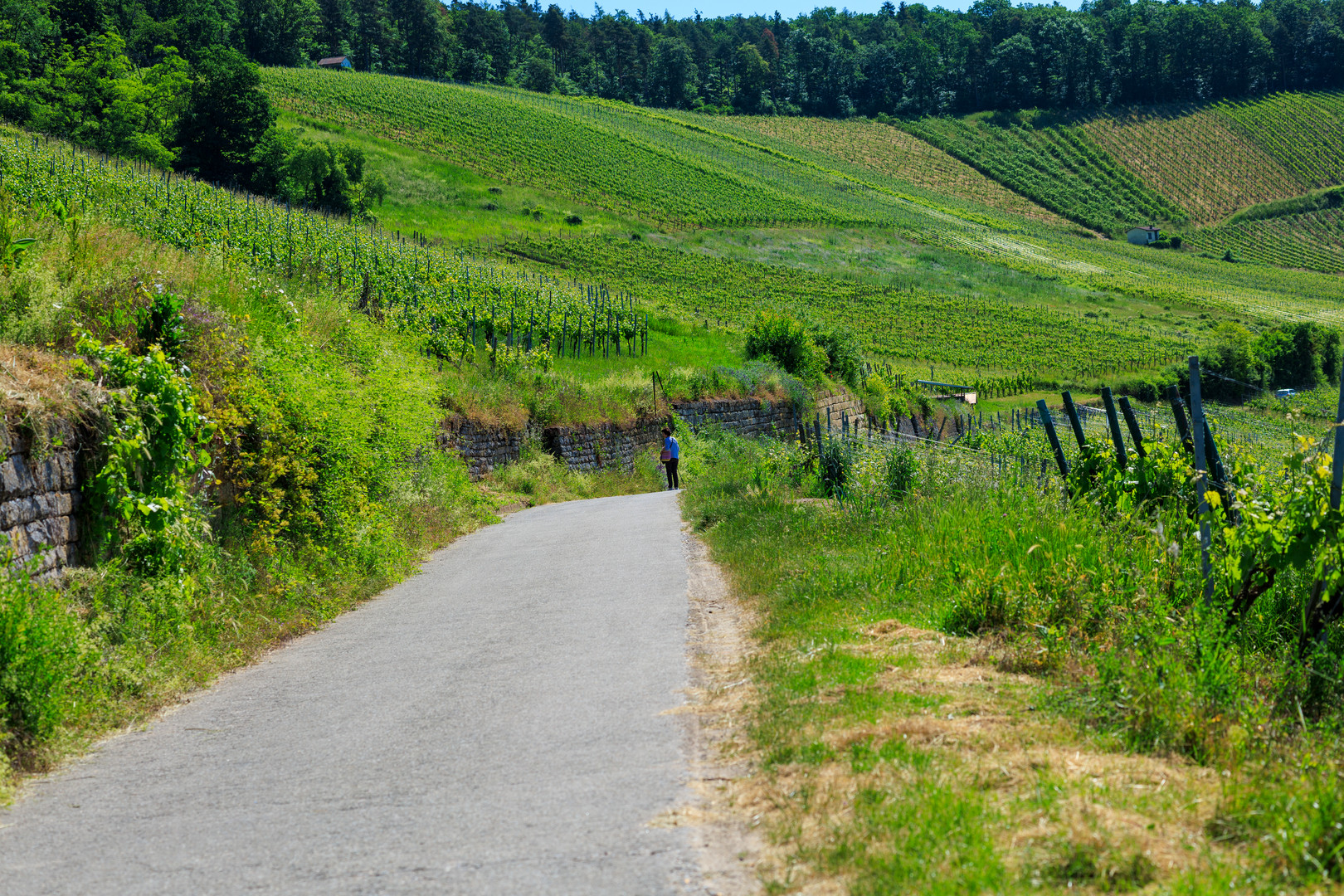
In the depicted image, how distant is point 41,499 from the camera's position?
7688 millimetres

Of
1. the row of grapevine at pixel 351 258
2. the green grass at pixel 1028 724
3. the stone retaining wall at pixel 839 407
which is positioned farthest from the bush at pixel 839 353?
the green grass at pixel 1028 724

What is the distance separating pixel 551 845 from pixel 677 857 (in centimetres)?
60

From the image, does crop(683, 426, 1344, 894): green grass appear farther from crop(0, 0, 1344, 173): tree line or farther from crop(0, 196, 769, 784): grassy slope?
crop(0, 0, 1344, 173): tree line

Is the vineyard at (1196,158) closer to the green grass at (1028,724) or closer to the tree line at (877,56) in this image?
the tree line at (877,56)

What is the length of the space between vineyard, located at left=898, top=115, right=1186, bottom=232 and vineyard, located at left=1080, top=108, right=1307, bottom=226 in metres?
3.34

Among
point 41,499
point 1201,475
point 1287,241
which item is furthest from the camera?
point 1287,241

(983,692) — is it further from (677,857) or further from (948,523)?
(948,523)

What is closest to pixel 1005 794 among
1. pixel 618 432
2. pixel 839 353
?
pixel 618 432

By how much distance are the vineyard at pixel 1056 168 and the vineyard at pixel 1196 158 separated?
334 cm

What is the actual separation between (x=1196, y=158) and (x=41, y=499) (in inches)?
6739

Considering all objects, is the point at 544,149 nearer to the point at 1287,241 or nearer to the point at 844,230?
the point at 844,230

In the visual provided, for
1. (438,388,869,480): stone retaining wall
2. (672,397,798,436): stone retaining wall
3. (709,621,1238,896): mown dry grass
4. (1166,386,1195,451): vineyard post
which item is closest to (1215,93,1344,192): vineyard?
(438,388,869,480): stone retaining wall

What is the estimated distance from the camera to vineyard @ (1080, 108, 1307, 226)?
464ft

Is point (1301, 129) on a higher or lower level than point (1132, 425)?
higher
